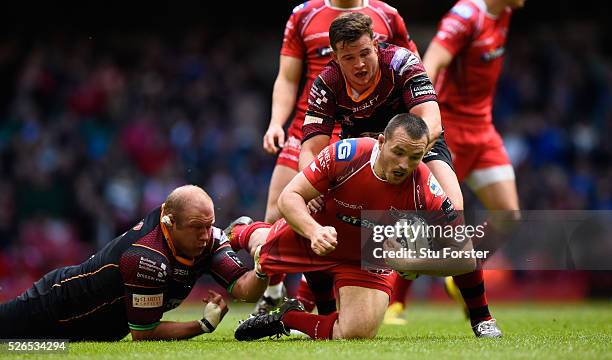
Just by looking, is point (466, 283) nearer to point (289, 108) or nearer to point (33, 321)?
point (289, 108)

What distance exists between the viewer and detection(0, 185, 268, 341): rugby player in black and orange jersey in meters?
6.30

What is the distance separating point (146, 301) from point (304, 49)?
282 cm

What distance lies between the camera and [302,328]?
6.75 m

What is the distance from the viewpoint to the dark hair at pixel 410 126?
6098 mm

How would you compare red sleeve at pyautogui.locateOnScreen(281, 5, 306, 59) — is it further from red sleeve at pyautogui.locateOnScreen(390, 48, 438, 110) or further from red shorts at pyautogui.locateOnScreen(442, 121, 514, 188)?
Result: red shorts at pyautogui.locateOnScreen(442, 121, 514, 188)

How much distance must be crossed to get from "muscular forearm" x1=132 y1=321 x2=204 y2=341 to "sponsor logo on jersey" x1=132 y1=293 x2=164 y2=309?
26cm

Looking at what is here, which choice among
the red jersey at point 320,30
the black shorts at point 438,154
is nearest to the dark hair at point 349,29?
the black shorts at point 438,154

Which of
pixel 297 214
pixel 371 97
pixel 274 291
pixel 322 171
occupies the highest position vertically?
pixel 371 97

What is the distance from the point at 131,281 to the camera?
→ 629 centimetres

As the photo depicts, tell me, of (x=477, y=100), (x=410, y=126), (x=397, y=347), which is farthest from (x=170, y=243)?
(x=477, y=100)

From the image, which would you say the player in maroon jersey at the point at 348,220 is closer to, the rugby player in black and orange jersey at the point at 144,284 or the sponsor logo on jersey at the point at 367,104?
the rugby player in black and orange jersey at the point at 144,284

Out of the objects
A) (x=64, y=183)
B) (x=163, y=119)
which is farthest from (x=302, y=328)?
(x=163, y=119)

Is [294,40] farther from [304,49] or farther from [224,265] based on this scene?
[224,265]

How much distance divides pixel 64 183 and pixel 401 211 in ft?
30.5
